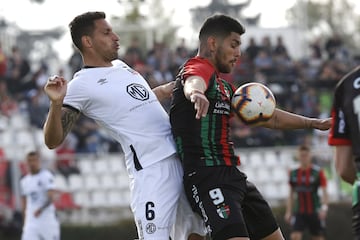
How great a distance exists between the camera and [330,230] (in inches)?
719

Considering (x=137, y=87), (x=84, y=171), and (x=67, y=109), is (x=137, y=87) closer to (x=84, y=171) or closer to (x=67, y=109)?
(x=67, y=109)

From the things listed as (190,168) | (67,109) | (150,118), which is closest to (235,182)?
(190,168)

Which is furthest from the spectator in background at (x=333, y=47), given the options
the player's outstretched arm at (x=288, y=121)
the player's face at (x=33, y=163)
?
the player's outstretched arm at (x=288, y=121)

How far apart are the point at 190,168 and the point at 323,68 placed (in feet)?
57.7

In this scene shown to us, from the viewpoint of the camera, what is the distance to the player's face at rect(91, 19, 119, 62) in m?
6.99

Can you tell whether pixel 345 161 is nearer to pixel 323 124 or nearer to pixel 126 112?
pixel 323 124

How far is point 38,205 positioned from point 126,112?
24.8 ft

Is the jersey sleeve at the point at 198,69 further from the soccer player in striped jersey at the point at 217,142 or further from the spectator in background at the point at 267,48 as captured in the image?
the spectator in background at the point at 267,48

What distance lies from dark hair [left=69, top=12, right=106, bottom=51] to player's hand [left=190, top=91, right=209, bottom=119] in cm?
142

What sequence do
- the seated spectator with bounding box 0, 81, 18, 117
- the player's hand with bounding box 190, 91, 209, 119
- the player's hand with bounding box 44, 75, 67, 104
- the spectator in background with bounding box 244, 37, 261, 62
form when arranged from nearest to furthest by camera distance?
1. the player's hand with bounding box 190, 91, 209, 119
2. the player's hand with bounding box 44, 75, 67, 104
3. the seated spectator with bounding box 0, 81, 18, 117
4. the spectator in background with bounding box 244, 37, 261, 62

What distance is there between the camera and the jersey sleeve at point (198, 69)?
651 centimetres

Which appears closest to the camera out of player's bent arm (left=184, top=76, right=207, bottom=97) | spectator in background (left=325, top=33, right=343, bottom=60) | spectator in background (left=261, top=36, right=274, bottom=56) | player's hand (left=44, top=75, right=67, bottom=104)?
player's bent arm (left=184, top=76, right=207, bottom=97)

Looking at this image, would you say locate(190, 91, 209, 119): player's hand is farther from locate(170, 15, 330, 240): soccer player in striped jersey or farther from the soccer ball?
the soccer ball

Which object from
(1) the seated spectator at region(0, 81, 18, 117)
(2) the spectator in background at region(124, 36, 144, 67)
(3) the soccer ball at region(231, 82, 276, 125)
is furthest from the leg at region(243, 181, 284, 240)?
(2) the spectator in background at region(124, 36, 144, 67)
